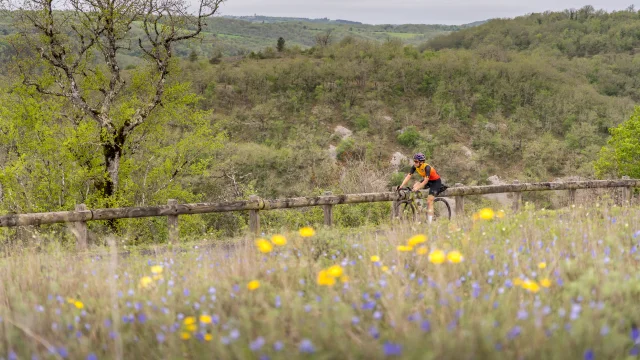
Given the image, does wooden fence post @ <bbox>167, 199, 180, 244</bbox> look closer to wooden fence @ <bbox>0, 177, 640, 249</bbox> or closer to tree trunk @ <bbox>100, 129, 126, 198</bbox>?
wooden fence @ <bbox>0, 177, 640, 249</bbox>

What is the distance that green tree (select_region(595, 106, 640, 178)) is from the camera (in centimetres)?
4394

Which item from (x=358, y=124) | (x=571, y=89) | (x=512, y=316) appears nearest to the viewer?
(x=512, y=316)

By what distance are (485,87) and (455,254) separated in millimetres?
84869

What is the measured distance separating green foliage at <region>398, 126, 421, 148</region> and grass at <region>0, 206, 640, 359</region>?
218 feet

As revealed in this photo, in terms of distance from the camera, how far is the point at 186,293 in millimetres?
3492

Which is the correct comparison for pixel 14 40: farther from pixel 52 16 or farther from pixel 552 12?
pixel 552 12

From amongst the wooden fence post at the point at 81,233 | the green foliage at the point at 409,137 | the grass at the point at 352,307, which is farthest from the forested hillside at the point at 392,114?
the grass at the point at 352,307

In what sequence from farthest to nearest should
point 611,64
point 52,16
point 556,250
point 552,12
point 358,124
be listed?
point 552,12 → point 611,64 → point 358,124 → point 52,16 → point 556,250

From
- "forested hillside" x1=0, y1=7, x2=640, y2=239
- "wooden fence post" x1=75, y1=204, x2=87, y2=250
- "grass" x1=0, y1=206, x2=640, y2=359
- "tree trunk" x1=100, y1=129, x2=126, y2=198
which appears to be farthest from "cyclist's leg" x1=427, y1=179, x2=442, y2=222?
"forested hillside" x1=0, y1=7, x2=640, y2=239

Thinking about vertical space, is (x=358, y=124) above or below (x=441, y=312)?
below

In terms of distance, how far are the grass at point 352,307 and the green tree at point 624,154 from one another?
44.6 m

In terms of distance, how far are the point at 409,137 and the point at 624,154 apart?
30.0 metres

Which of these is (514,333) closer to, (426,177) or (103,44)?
(426,177)

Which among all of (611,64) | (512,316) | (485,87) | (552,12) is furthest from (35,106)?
(552,12)
